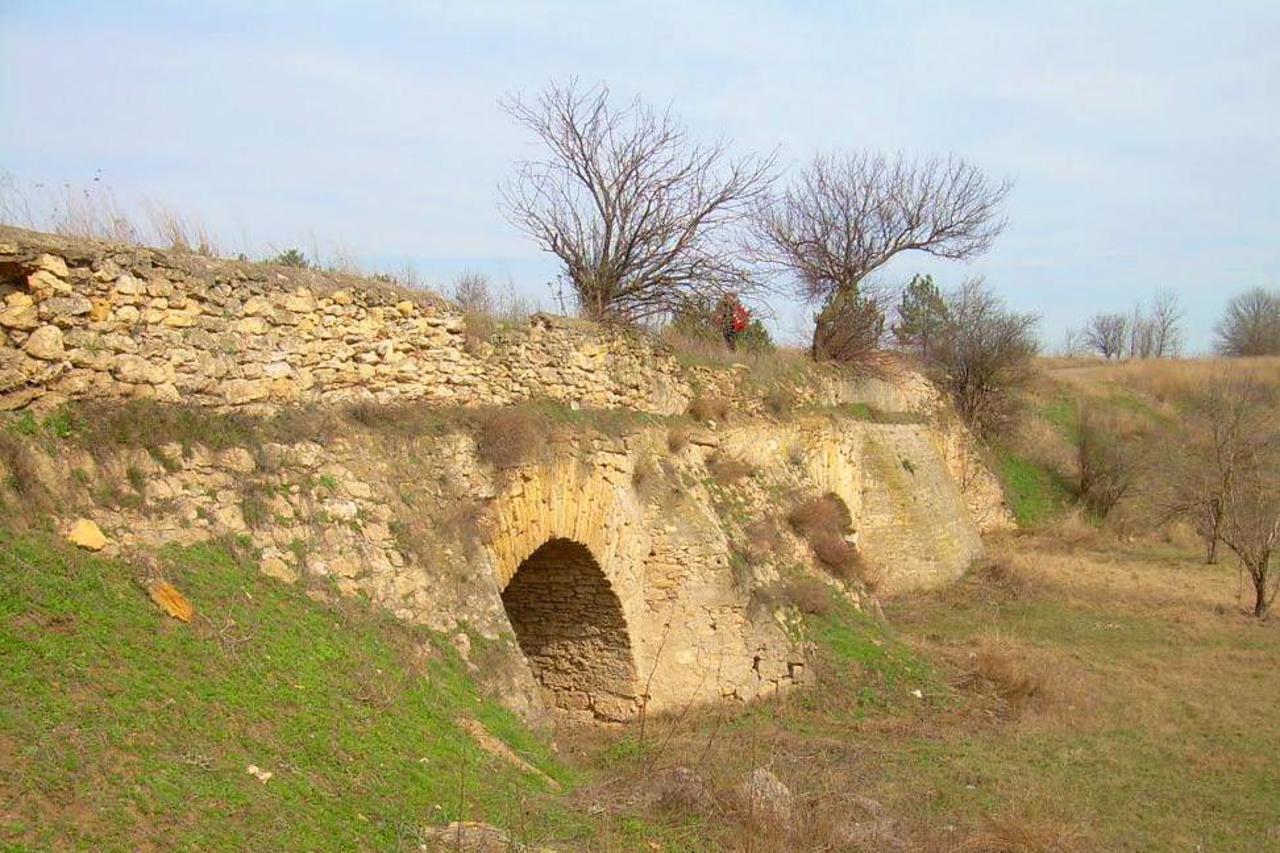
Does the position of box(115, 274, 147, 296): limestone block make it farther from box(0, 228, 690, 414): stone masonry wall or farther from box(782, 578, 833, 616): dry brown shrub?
box(782, 578, 833, 616): dry brown shrub

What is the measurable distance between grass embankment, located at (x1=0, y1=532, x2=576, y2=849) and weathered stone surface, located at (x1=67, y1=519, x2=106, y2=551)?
0.28 ft

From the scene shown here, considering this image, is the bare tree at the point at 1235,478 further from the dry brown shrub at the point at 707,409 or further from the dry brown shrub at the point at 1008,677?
the dry brown shrub at the point at 707,409

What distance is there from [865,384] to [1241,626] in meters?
7.70

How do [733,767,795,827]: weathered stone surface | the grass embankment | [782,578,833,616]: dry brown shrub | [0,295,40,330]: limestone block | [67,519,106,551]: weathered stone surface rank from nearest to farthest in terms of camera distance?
1. the grass embankment
2. [67,519,106,551]: weathered stone surface
3. [0,295,40,330]: limestone block
4. [733,767,795,827]: weathered stone surface
5. [782,578,833,616]: dry brown shrub

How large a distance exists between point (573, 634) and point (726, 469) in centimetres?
369

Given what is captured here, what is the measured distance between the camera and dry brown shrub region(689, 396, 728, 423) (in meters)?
13.5

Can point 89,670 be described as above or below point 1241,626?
above

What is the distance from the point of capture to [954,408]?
1062 inches

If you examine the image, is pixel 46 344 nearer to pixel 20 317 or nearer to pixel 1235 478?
pixel 20 317

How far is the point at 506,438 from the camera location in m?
9.10

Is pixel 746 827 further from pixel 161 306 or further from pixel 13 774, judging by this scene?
pixel 161 306

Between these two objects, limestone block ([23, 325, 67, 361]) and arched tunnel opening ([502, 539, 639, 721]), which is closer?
limestone block ([23, 325, 67, 361])

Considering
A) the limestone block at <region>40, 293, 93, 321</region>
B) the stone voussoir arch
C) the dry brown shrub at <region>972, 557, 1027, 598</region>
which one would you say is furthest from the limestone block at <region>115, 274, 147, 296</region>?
the dry brown shrub at <region>972, 557, 1027, 598</region>

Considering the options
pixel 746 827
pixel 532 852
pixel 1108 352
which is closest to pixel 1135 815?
pixel 746 827
